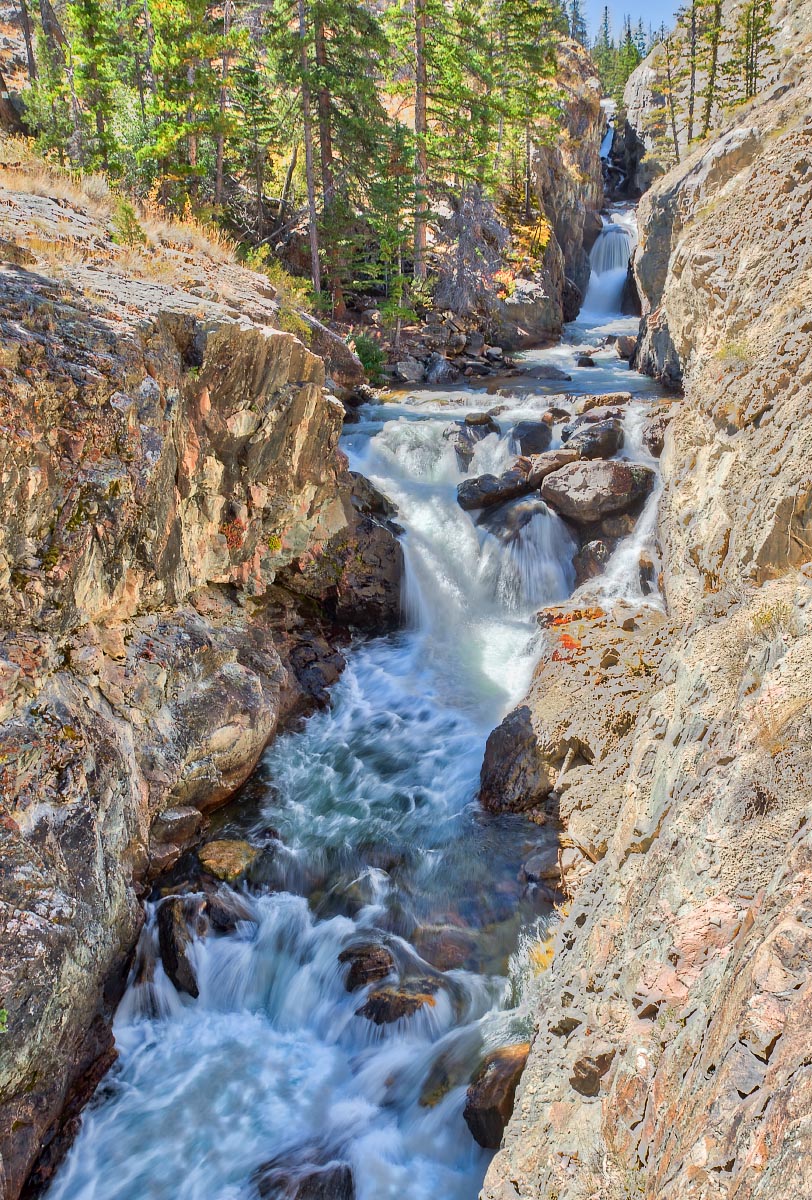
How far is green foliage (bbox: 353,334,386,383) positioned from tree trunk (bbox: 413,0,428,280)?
482 centimetres

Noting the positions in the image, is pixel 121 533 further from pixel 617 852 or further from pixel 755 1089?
pixel 755 1089

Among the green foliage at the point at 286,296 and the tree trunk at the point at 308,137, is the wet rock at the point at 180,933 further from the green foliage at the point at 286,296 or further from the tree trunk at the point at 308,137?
the tree trunk at the point at 308,137

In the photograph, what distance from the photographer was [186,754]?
8445 mm

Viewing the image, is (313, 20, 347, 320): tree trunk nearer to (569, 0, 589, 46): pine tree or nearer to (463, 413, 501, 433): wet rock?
(463, 413, 501, 433): wet rock

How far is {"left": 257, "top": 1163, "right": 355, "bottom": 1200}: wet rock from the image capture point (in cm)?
538

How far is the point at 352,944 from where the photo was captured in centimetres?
733

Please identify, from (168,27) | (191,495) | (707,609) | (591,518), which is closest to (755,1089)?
(707,609)

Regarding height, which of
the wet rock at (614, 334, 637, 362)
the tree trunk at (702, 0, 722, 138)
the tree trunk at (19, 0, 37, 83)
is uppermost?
the tree trunk at (702, 0, 722, 138)

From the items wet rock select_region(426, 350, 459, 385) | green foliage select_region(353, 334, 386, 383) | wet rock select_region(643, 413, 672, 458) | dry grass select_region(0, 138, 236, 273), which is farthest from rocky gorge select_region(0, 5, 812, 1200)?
wet rock select_region(426, 350, 459, 385)

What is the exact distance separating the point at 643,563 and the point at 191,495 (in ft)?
24.2

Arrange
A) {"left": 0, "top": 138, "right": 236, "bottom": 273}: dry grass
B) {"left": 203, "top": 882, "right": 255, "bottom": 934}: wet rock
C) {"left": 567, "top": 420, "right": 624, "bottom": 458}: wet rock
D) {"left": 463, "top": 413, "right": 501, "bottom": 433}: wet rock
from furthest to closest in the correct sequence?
{"left": 463, "top": 413, "right": 501, "bottom": 433}: wet rock → {"left": 567, "top": 420, "right": 624, "bottom": 458}: wet rock → {"left": 0, "top": 138, "right": 236, "bottom": 273}: dry grass → {"left": 203, "top": 882, "right": 255, "bottom": 934}: wet rock

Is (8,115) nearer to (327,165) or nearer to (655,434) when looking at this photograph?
(327,165)

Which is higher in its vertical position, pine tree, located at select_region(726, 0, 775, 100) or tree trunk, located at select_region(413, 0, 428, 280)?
pine tree, located at select_region(726, 0, 775, 100)

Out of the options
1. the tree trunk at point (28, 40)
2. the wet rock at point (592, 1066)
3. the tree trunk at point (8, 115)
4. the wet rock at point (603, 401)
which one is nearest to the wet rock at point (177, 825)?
the wet rock at point (592, 1066)
